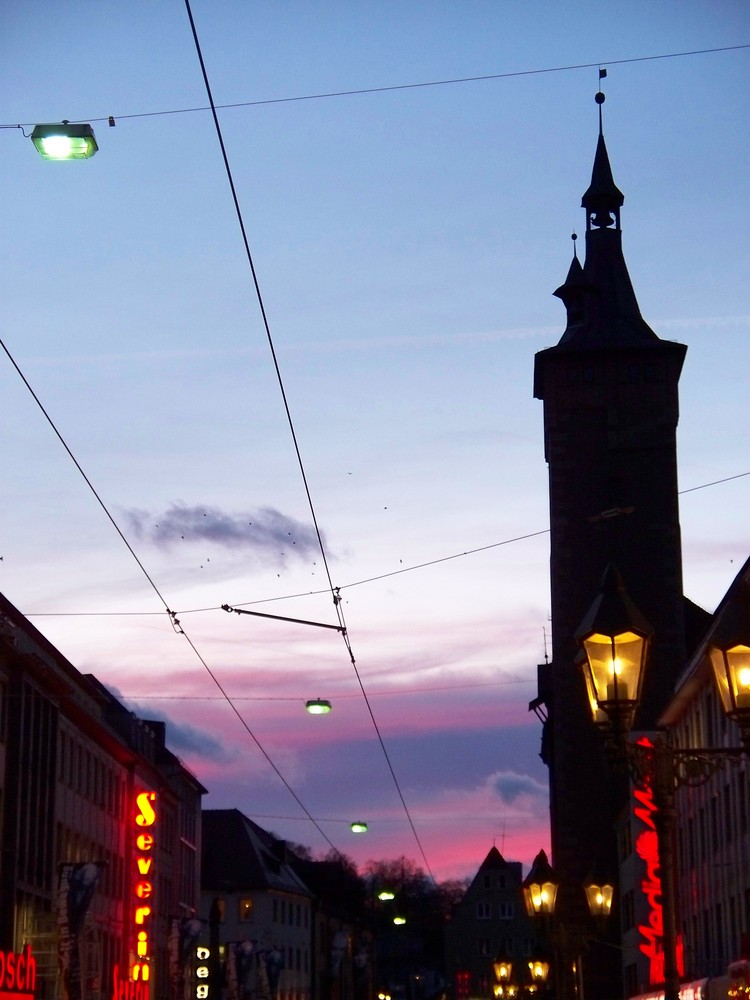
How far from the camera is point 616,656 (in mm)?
10828

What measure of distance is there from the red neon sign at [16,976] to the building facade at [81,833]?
3.26 feet

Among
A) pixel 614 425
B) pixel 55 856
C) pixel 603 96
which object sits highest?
pixel 603 96

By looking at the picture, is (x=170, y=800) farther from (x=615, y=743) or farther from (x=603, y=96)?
(x=615, y=743)

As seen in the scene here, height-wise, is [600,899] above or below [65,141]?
below

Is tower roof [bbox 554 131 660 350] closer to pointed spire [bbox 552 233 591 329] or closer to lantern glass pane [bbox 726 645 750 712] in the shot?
pointed spire [bbox 552 233 591 329]

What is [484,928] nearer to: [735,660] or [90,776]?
[90,776]

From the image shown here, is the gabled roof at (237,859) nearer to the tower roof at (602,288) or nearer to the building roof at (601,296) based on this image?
the building roof at (601,296)

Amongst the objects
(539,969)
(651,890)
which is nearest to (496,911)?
(651,890)

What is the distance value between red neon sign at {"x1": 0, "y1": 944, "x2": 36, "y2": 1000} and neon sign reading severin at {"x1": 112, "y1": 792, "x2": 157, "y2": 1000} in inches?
795

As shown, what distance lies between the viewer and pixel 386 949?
16375 centimetres

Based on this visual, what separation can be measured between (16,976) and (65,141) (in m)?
28.2

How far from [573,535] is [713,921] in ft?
80.9

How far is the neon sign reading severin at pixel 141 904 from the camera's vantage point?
6050cm

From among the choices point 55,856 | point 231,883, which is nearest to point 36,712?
point 55,856
